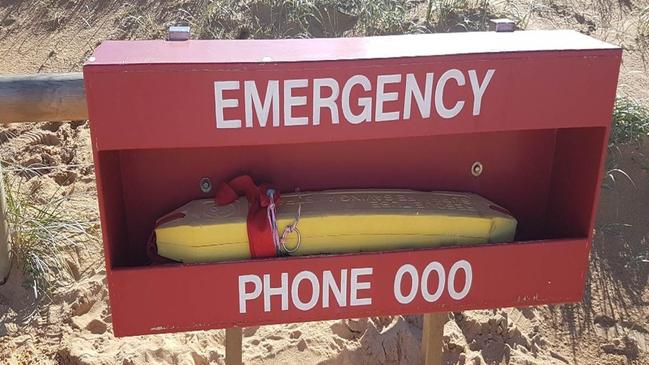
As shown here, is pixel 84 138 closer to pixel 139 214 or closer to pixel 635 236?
pixel 139 214

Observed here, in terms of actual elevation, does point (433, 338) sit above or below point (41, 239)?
above

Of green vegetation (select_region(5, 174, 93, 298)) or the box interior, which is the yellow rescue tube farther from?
green vegetation (select_region(5, 174, 93, 298))

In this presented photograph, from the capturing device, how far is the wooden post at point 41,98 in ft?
9.20

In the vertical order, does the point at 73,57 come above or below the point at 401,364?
above

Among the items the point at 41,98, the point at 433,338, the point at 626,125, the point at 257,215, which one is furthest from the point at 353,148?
the point at 626,125

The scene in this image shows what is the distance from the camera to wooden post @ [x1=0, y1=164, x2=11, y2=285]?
329 centimetres

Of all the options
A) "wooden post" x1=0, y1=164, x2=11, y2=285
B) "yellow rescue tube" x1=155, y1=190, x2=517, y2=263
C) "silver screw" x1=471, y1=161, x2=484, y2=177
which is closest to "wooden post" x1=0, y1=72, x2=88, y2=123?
"wooden post" x1=0, y1=164, x2=11, y2=285

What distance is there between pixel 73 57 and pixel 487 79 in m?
3.74

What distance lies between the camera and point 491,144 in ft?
7.35

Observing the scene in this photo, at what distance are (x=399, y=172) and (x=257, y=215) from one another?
0.46 meters

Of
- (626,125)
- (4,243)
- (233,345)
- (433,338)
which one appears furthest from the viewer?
(626,125)

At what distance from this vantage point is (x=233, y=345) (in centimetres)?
229

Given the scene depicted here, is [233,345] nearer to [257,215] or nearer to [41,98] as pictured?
[257,215]

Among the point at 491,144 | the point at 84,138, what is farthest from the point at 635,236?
the point at 84,138
